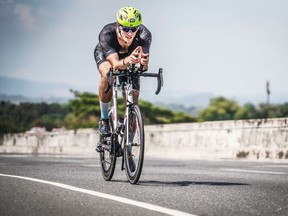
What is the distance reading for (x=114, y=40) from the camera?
7797 mm

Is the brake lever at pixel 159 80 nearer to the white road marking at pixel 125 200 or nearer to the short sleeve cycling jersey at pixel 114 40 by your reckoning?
the short sleeve cycling jersey at pixel 114 40

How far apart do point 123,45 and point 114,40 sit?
128 mm

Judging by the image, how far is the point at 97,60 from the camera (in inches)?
318

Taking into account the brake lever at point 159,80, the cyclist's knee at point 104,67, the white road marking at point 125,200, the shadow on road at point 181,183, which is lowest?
the white road marking at point 125,200

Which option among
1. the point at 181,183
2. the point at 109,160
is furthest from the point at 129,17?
the point at 181,183

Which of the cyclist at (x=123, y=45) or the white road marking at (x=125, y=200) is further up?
the cyclist at (x=123, y=45)

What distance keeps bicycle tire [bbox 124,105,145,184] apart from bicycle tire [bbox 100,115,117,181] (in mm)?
441

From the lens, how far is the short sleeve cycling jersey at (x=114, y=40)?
300 inches

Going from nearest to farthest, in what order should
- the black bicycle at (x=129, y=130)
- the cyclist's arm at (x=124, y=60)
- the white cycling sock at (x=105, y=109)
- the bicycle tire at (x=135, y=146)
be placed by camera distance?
the bicycle tire at (x=135, y=146), the black bicycle at (x=129, y=130), the cyclist's arm at (x=124, y=60), the white cycling sock at (x=105, y=109)

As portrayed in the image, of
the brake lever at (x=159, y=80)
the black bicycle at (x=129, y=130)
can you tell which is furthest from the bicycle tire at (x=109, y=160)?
the brake lever at (x=159, y=80)

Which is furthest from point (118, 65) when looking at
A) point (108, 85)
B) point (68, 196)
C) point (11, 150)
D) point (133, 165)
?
point (11, 150)

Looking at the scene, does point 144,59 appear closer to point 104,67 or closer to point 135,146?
point 104,67

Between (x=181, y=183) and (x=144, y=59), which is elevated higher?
(x=144, y=59)

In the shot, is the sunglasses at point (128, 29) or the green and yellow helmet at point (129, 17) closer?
the green and yellow helmet at point (129, 17)
